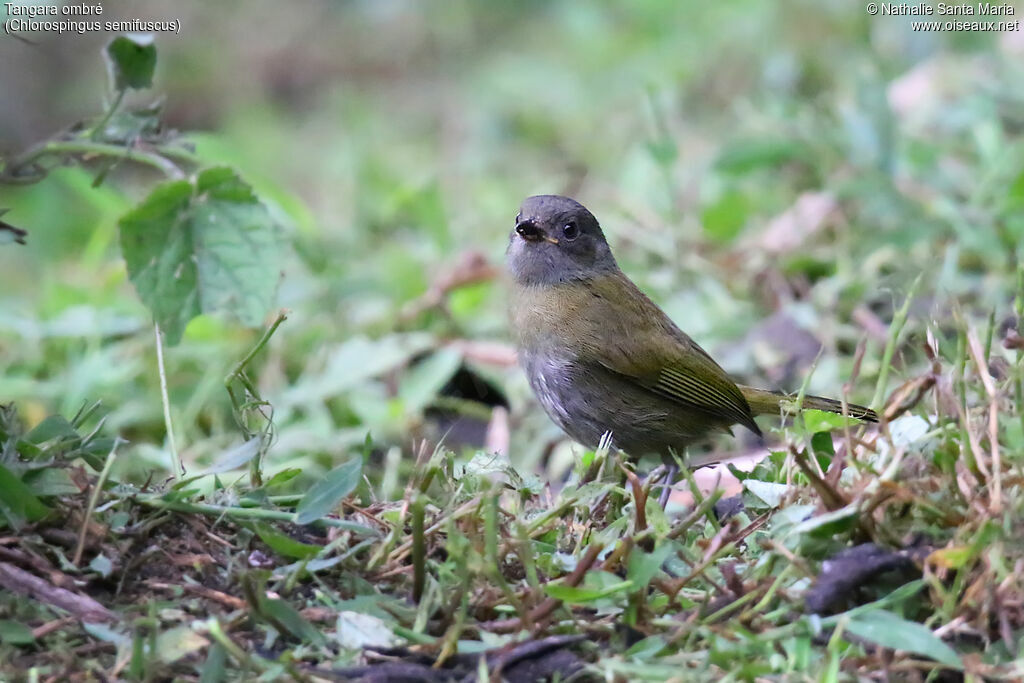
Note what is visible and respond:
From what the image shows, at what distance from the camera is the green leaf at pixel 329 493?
245cm

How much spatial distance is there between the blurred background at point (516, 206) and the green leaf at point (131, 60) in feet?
1.94

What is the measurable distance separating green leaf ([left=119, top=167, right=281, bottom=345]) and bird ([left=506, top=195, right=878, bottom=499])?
98cm

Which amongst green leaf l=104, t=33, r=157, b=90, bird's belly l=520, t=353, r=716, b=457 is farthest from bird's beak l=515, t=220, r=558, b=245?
green leaf l=104, t=33, r=157, b=90

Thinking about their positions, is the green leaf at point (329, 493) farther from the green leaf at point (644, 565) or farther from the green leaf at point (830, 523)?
the green leaf at point (830, 523)

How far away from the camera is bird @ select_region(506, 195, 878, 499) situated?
3861mm

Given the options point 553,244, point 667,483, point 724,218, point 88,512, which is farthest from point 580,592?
point 724,218

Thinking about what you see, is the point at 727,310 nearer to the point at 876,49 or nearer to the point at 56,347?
the point at 56,347

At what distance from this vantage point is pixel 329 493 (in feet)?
8.09

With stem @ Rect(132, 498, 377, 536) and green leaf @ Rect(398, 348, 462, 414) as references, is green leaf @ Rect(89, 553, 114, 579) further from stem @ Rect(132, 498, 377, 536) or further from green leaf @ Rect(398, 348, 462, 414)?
green leaf @ Rect(398, 348, 462, 414)

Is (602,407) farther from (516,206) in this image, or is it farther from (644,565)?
(516,206)

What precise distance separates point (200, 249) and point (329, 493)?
115cm

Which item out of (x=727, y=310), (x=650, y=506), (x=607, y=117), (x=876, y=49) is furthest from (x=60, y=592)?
(x=876, y=49)

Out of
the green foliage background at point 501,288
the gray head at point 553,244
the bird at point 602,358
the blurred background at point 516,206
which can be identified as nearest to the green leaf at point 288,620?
the green foliage background at point 501,288

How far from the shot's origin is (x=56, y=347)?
213 inches
